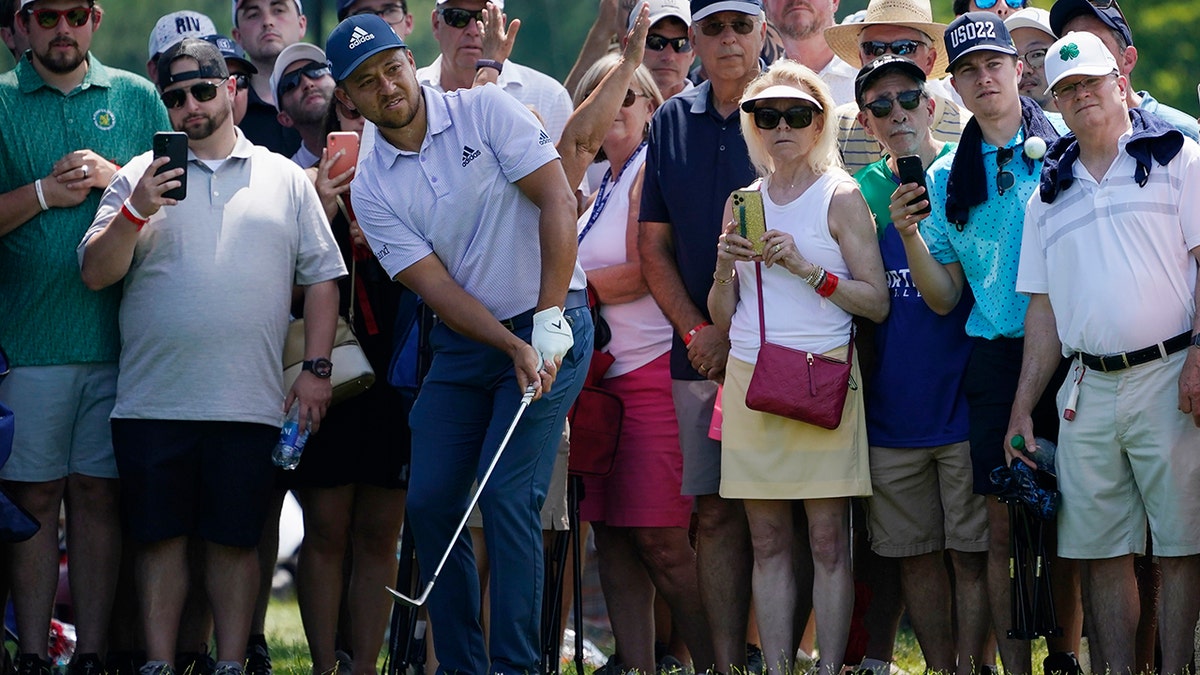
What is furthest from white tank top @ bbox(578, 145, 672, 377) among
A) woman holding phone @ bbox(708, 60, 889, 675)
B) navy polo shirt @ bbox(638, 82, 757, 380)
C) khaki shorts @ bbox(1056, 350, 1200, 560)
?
khaki shorts @ bbox(1056, 350, 1200, 560)

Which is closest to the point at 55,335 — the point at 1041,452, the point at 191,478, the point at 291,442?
the point at 191,478

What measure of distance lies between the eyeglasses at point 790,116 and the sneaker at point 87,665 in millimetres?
3400

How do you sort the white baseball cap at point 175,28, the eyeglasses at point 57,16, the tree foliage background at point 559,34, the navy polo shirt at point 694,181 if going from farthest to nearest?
the tree foliage background at point 559,34, the white baseball cap at point 175,28, the eyeglasses at point 57,16, the navy polo shirt at point 694,181

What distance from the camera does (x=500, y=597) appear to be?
229 inches

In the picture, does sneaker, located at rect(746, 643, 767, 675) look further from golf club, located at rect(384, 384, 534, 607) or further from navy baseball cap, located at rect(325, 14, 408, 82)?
navy baseball cap, located at rect(325, 14, 408, 82)

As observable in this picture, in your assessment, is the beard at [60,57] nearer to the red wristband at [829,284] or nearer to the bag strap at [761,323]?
the bag strap at [761,323]

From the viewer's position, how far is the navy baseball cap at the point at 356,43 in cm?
604

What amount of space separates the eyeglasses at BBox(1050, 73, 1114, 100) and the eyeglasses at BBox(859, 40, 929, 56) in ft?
3.96

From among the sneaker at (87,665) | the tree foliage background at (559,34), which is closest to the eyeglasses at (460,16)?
the sneaker at (87,665)

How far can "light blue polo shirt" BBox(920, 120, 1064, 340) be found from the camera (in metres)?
6.30

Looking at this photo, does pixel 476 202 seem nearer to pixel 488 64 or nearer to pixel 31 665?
pixel 488 64

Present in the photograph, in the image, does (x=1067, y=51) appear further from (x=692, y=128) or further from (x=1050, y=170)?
(x=692, y=128)

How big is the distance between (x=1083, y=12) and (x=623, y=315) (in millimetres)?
2259

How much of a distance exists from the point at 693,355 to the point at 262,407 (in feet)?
A: 5.71
